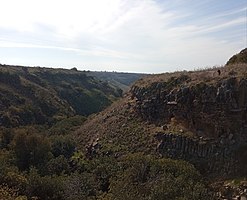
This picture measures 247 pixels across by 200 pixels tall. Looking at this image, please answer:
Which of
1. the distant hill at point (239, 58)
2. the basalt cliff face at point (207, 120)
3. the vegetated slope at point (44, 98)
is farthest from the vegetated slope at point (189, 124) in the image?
the vegetated slope at point (44, 98)

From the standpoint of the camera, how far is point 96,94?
105 m

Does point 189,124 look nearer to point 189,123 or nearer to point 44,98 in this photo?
point 189,123

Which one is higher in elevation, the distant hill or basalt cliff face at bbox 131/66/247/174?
the distant hill

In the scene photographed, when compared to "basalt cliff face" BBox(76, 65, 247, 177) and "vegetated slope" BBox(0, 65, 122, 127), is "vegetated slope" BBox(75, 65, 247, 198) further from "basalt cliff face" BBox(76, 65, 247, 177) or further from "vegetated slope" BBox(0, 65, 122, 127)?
"vegetated slope" BBox(0, 65, 122, 127)

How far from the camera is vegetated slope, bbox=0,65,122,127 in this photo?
65062 mm

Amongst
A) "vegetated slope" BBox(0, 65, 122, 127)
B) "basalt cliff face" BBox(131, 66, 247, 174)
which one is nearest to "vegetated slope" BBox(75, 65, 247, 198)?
"basalt cliff face" BBox(131, 66, 247, 174)

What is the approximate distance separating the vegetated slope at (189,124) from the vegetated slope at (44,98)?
2908cm

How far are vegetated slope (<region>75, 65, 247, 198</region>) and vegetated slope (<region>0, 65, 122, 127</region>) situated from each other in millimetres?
29078

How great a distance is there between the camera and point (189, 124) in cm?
3033

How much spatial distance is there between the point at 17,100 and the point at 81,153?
3910cm

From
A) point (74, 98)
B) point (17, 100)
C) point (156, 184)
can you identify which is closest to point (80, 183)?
point (156, 184)

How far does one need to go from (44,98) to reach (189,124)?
53.3 m

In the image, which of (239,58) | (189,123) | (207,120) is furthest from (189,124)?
(239,58)

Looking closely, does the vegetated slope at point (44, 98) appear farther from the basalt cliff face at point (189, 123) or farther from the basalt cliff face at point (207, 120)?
the basalt cliff face at point (207, 120)
